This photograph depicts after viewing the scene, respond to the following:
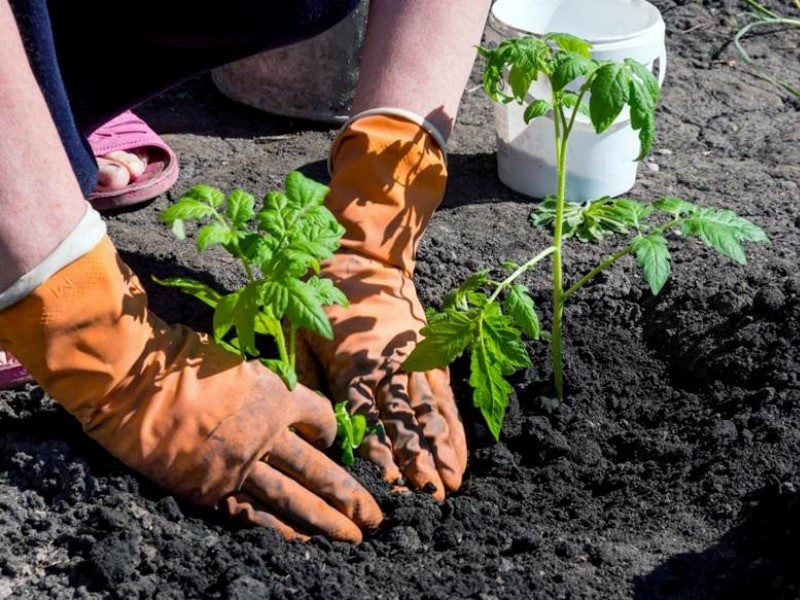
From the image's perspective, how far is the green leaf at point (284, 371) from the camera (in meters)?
2.08

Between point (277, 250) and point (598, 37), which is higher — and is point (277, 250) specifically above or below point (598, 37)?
above

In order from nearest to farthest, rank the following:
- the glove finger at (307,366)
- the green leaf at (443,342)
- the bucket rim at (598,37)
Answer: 1. the green leaf at (443,342)
2. the glove finger at (307,366)
3. the bucket rim at (598,37)

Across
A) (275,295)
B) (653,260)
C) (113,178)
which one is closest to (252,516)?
(275,295)

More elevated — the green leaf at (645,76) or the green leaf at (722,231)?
the green leaf at (645,76)

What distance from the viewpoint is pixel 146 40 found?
2.70m

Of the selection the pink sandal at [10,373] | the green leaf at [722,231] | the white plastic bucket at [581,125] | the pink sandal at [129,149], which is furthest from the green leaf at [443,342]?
the pink sandal at [129,149]

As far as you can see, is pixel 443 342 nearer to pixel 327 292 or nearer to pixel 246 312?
pixel 327 292

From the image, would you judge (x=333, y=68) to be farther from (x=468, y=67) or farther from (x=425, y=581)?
(x=425, y=581)

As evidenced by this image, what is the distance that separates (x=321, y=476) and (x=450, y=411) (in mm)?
366

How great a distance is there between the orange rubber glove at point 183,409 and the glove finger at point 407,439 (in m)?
0.16

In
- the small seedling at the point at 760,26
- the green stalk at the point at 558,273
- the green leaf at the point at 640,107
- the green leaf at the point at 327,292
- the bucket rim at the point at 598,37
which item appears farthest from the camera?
the small seedling at the point at 760,26

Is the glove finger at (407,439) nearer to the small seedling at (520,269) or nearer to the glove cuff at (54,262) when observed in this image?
the small seedling at (520,269)

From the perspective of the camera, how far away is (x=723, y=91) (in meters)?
3.97

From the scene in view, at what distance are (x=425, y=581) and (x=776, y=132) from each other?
90.0 inches
